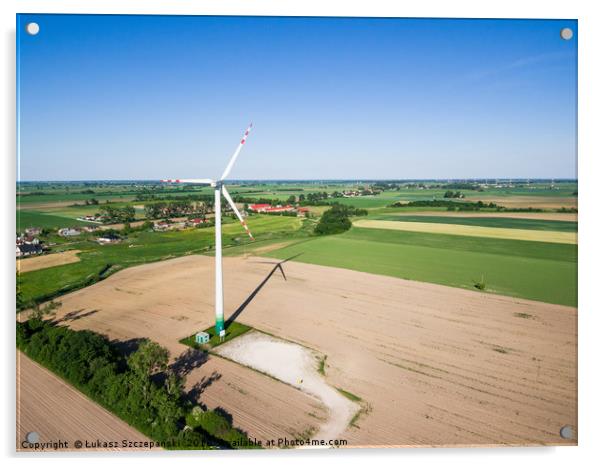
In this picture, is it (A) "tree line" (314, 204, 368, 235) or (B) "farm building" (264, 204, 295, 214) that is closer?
(A) "tree line" (314, 204, 368, 235)

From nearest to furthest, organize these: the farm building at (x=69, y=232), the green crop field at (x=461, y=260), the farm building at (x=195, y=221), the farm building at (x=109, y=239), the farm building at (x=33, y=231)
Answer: the farm building at (x=33, y=231), the green crop field at (x=461, y=260), the farm building at (x=69, y=232), the farm building at (x=109, y=239), the farm building at (x=195, y=221)

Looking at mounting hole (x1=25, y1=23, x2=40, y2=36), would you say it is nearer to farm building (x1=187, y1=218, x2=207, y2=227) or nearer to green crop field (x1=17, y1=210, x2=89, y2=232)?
green crop field (x1=17, y1=210, x2=89, y2=232)

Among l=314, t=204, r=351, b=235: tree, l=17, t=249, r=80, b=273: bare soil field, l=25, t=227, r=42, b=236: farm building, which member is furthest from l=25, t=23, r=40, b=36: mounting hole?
l=314, t=204, r=351, b=235: tree

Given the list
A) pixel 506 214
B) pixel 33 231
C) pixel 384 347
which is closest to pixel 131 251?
pixel 33 231

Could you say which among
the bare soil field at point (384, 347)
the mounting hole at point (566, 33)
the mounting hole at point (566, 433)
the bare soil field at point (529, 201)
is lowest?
the mounting hole at point (566, 433)

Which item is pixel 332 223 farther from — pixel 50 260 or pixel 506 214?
pixel 50 260

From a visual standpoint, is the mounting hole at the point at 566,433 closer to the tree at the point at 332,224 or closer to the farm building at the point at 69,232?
the farm building at the point at 69,232

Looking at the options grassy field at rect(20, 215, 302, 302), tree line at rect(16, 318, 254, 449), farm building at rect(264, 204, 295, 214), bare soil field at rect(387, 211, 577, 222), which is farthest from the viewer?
farm building at rect(264, 204, 295, 214)

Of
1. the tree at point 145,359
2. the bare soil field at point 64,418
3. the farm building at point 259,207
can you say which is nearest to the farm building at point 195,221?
the farm building at point 259,207
